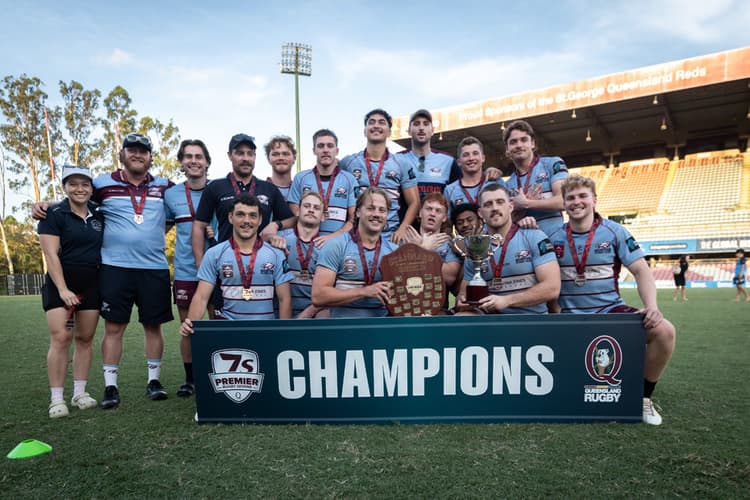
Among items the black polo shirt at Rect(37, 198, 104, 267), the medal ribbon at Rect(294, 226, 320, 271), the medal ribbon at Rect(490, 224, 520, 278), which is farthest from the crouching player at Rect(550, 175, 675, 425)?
the black polo shirt at Rect(37, 198, 104, 267)

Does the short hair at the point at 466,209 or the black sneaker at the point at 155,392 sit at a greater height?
the short hair at the point at 466,209

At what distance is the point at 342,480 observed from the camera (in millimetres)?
2088

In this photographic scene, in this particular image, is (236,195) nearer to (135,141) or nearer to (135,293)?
(135,141)

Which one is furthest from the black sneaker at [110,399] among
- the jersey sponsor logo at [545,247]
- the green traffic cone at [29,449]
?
the jersey sponsor logo at [545,247]

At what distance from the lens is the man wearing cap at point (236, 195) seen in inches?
145

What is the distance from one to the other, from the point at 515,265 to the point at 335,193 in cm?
171

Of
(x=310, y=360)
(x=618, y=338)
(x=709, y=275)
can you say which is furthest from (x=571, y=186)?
(x=709, y=275)

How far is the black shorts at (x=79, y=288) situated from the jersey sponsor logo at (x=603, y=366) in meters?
3.48

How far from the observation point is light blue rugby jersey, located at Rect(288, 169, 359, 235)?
4.02 meters

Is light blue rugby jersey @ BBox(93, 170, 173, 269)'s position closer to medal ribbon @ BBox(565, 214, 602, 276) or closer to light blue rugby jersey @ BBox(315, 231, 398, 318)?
light blue rugby jersey @ BBox(315, 231, 398, 318)

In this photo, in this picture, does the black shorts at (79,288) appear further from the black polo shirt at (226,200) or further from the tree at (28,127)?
the tree at (28,127)

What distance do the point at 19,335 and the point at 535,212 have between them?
8.29m

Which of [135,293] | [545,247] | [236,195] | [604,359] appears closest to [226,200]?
[236,195]

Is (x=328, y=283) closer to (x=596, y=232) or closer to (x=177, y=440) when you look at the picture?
(x=177, y=440)
